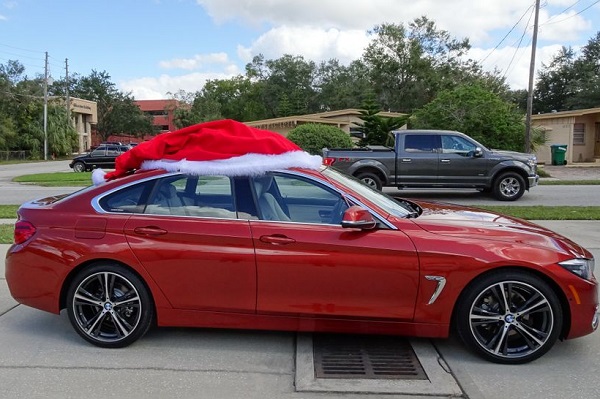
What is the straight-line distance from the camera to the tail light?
4223 mm

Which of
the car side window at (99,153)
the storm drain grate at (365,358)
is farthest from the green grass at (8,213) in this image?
the car side window at (99,153)

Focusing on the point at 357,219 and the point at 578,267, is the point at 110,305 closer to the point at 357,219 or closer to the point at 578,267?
the point at 357,219

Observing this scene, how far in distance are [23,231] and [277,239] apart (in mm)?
2157

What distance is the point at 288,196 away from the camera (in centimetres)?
437

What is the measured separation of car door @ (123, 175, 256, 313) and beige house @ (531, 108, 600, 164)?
96.0ft

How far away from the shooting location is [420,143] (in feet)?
46.3

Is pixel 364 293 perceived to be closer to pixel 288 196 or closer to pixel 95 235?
pixel 288 196

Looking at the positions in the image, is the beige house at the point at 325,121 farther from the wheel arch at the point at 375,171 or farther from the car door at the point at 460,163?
the wheel arch at the point at 375,171

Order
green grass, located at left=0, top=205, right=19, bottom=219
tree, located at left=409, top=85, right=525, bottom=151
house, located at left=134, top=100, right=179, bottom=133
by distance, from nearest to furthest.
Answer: green grass, located at left=0, top=205, right=19, bottom=219, tree, located at left=409, top=85, right=525, bottom=151, house, located at left=134, top=100, right=179, bottom=133

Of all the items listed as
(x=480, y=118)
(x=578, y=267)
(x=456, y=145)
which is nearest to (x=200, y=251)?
(x=578, y=267)

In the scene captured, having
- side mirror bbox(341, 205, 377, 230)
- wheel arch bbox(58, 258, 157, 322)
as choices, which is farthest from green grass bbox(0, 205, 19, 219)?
side mirror bbox(341, 205, 377, 230)

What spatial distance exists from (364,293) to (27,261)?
8.97ft

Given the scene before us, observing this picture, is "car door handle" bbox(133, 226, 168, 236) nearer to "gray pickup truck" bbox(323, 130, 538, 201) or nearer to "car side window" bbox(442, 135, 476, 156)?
"gray pickup truck" bbox(323, 130, 538, 201)

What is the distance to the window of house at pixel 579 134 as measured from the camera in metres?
31.0
